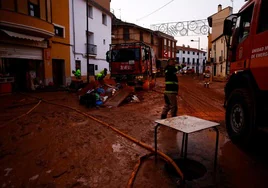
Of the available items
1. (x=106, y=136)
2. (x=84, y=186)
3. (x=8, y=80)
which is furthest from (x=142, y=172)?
(x=8, y=80)

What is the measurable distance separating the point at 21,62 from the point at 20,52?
4.97ft

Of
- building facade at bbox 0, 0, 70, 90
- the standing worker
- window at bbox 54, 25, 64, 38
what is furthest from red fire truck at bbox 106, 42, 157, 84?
the standing worker

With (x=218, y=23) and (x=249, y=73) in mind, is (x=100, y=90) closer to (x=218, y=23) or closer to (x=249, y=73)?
(x=249, y=73)

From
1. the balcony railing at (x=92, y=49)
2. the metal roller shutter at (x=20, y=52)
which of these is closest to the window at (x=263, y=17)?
the metal roller shutter at (x=20, y=52)

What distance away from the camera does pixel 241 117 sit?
419 cm

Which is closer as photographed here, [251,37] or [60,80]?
[251,37]

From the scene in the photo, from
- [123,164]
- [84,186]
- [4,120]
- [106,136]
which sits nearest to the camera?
[84,186]

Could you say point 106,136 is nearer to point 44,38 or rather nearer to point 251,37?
point 251,37

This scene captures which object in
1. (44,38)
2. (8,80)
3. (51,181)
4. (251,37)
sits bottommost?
(51,181)

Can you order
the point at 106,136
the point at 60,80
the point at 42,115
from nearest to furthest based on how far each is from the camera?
the point at 106,136, the point at 42,115, the point at 60,80

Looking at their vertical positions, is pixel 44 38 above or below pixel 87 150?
above

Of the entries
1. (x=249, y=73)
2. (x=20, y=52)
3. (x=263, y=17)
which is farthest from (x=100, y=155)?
(x=20, y=52)

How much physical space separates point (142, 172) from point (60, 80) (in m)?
15.7

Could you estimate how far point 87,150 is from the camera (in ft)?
13.7
